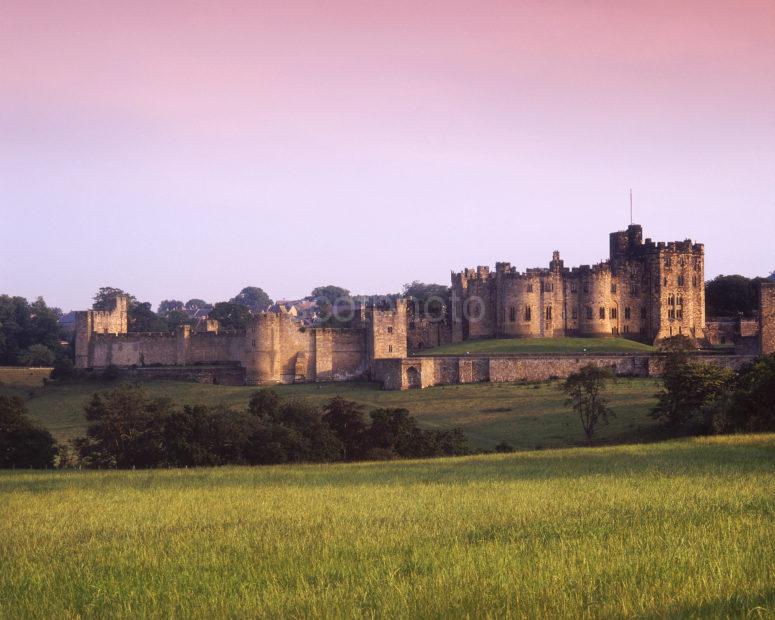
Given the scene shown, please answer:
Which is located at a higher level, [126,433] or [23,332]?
[23,332]

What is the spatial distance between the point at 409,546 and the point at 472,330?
71032mm

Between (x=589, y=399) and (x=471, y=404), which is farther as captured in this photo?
(x=471, y=404)

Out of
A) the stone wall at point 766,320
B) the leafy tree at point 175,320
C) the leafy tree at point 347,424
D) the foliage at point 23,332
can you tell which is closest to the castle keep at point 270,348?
the foliage at point 23,332

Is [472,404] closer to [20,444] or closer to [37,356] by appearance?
[20,444]

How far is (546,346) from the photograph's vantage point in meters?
75.9

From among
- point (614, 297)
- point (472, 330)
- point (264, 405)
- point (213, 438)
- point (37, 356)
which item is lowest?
point (213, 438)

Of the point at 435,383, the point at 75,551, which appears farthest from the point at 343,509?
the point at 435,383

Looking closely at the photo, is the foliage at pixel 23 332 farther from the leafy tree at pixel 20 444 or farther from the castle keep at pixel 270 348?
the leafy tree at pixel 20 444

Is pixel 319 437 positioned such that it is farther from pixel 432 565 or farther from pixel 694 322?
pixel 694 322

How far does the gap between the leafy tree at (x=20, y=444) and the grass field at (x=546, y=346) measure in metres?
39.2

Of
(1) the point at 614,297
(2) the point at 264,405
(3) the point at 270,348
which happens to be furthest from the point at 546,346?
(2) the point at 264,405

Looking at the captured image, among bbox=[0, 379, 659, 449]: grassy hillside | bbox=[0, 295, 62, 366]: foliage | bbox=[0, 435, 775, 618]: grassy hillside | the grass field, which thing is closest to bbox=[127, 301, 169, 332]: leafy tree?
bbox=[0, 295, 62, 366]: foliage

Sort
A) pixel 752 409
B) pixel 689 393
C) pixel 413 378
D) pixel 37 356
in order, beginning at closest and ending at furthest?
1. pixel 752 409
2. pixel 689 393
3. pixel 413 378
4. pixel 37 356

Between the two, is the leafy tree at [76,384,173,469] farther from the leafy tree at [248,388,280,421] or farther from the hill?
the hill
